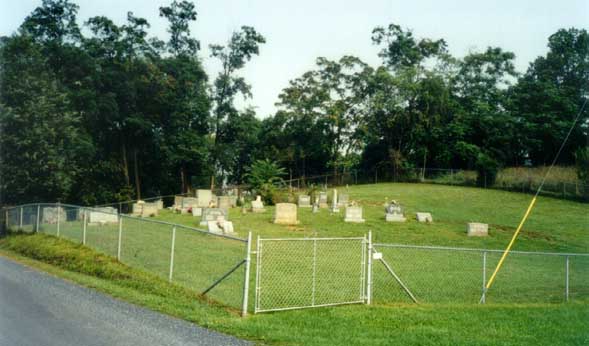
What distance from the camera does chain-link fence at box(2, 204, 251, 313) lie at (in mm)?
13492

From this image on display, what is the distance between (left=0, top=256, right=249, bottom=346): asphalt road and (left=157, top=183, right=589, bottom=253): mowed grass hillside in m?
13.3

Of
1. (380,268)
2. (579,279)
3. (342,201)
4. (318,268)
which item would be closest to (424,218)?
(342,201)

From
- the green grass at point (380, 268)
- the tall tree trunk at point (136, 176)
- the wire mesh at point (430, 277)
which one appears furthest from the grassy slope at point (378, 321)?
the tall tree trunk at point (136, 176)

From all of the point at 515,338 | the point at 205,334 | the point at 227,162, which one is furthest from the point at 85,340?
the point at 227,162

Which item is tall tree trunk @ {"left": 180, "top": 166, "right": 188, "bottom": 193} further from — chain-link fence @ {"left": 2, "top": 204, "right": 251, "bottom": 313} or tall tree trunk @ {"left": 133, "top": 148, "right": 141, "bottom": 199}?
chain-link fence @ {"left": 2, "top": 204, "right": 251, "bottom": 313}

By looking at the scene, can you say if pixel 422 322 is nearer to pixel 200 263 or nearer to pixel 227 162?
pixel 200 263

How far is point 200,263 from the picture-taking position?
17094 millimetres

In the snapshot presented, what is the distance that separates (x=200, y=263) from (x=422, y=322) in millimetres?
8222

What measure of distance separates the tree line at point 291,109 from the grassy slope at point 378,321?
3607 centimetres

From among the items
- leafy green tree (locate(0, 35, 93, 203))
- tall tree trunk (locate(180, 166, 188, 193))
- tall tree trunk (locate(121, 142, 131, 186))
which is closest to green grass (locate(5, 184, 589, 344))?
leafy green tree (locate(0, 35, 93, 203))

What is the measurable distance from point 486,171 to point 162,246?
1561 inches

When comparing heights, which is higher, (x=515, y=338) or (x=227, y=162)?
(x=227, y=162)

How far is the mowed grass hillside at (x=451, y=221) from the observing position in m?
26.4

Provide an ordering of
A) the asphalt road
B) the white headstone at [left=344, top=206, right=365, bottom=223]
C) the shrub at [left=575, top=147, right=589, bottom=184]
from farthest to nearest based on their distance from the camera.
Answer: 1. the shrub at [left=575, top=147, right=589, bottom=184]
2. the white headstone at [left=344, top=206, right=365, bottom=223]
3. the asphalt road
